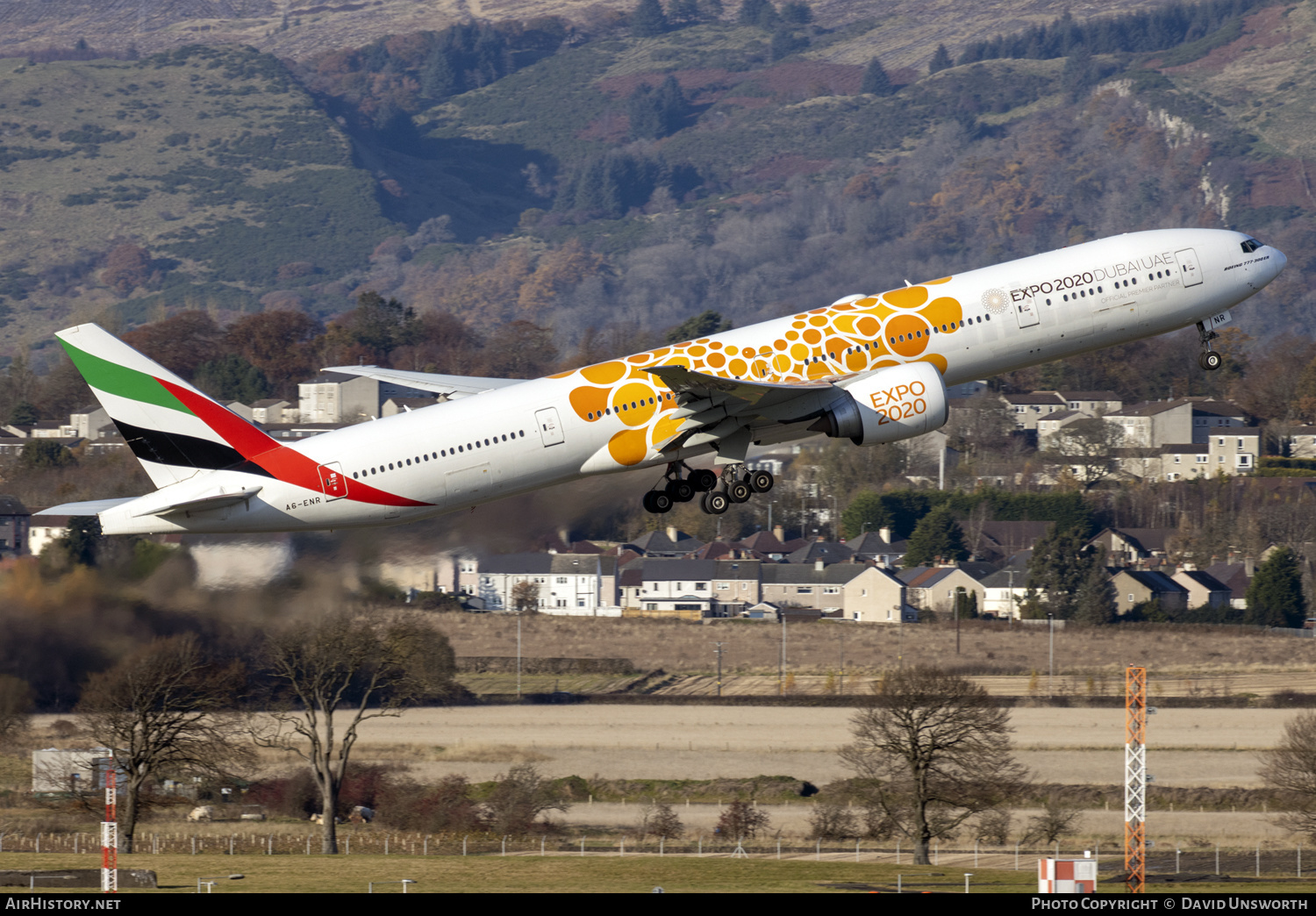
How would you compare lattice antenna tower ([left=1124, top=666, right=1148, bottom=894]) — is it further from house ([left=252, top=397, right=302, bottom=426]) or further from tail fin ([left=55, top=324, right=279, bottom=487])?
house ([left=252, top=397, right=302, bottom=426])

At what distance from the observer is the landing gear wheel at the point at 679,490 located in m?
52.7

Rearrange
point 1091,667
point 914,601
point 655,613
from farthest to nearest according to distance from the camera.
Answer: point 914,601 → point 655,613 → point 1091,667

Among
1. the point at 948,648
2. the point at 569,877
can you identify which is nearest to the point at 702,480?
the point at 569,877

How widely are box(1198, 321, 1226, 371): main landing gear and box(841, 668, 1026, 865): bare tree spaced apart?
2220 centimetres

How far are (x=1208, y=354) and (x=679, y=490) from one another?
59.0 feet

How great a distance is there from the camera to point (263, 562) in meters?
58.1

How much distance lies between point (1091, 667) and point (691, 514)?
1604 inches

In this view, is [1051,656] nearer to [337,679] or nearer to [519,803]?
[519,803]

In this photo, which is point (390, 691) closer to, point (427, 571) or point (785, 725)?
point (785, 725)

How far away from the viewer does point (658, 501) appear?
5275cm

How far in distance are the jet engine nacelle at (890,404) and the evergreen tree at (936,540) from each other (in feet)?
288

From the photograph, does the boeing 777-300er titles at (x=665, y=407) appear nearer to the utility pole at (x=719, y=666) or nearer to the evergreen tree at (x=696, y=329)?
the utility pole at (x=719, y=666)

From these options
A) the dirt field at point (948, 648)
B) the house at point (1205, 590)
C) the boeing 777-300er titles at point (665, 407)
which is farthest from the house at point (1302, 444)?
the boeing 777-300er titles at point (665, 407)
